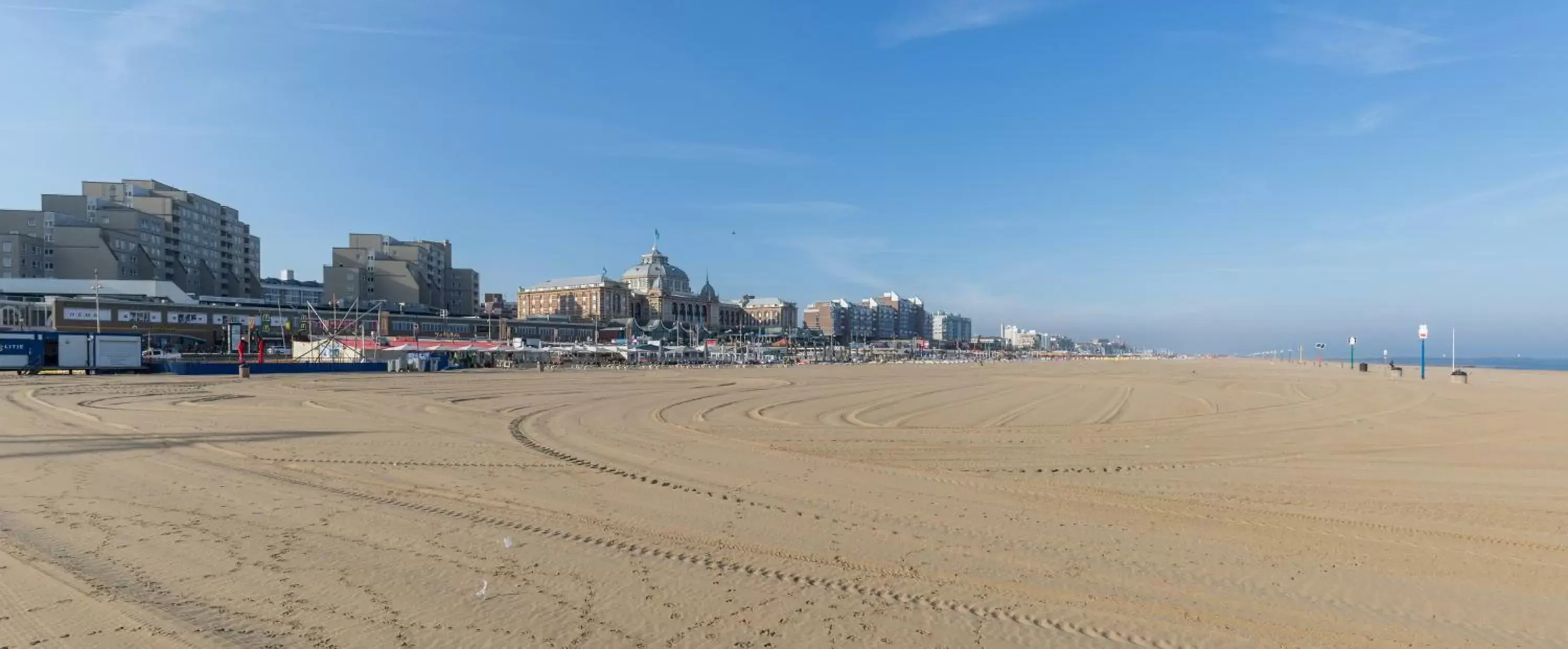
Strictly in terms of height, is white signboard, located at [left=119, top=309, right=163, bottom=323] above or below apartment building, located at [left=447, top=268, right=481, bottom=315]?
below

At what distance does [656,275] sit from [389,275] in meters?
66.9

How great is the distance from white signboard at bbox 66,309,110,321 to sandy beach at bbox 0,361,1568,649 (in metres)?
70.8

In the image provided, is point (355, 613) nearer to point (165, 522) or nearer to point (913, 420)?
point (165, 522)

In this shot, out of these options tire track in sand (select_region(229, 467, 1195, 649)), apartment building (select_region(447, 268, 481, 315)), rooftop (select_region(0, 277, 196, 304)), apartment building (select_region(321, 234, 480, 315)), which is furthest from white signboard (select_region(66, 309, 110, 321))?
tire track in sand (select_region(229, 467, 1195, 649))

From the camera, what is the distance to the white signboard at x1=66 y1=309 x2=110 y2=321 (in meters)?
69.1

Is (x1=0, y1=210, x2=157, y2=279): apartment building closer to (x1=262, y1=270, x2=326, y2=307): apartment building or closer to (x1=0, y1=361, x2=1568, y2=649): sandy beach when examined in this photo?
(x1=262, y1=270, x2=326, y2=307): apartment building

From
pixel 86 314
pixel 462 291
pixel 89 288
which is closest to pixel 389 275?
pixel 462 291

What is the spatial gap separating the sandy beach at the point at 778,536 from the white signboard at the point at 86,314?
70.8 meters

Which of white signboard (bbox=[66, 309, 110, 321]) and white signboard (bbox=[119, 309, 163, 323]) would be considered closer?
white signboard (bbox=[66, 309, 110, 321])

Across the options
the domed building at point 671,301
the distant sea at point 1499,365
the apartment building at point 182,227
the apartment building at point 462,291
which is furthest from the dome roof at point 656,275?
the distant sea at point 1499,365

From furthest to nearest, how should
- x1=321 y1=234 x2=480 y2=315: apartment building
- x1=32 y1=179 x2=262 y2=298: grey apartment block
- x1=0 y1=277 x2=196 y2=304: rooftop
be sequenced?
x1=321 y1=234 x2=480 y2=315: apartment building
x1=32 y1=179 x2=262 y2=298: grey apartment block
x1=0 y1=277 x2=196 y2=304: rooftop

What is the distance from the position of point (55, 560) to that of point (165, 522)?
1.41 metres

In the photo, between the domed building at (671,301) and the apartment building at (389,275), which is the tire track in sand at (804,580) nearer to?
the apartment building at (389,275)

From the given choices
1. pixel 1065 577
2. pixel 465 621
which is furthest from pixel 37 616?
pixel 1065 577
